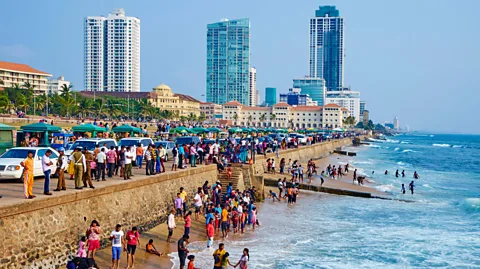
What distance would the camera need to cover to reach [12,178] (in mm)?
15820

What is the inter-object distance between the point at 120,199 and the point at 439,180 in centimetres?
4069

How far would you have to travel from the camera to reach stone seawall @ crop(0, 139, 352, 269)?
11531 mm

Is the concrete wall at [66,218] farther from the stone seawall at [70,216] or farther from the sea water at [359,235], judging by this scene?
the sea water at [359,235]

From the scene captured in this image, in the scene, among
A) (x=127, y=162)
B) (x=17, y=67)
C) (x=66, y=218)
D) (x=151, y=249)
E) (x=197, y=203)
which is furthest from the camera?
(x=17, y=67)

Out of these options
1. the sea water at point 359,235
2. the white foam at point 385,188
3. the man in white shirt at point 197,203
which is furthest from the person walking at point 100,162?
the white foam at point 385,188

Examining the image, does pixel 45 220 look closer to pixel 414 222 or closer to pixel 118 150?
pixel 118 150

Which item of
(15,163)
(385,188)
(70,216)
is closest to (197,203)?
(15,163)

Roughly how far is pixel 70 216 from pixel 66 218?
0.73 ft

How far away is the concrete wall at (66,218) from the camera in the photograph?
11.5 metres

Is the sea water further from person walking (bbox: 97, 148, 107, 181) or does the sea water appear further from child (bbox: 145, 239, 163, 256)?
person walking (bbox: 97, 148, 107, 181)

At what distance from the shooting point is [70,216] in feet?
44.9

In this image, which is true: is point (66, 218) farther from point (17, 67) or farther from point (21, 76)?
point (21, 76)

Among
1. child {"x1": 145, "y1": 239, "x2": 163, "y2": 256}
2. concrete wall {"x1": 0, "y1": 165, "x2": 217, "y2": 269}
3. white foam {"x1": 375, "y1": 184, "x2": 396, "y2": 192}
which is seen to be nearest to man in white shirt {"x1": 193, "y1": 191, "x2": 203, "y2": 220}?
concrete wall {"x1": 0, "y1": 165, "x2": 217, "y2": 269}

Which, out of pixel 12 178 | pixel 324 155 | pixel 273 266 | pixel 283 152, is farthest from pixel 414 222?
pixel 324 155
